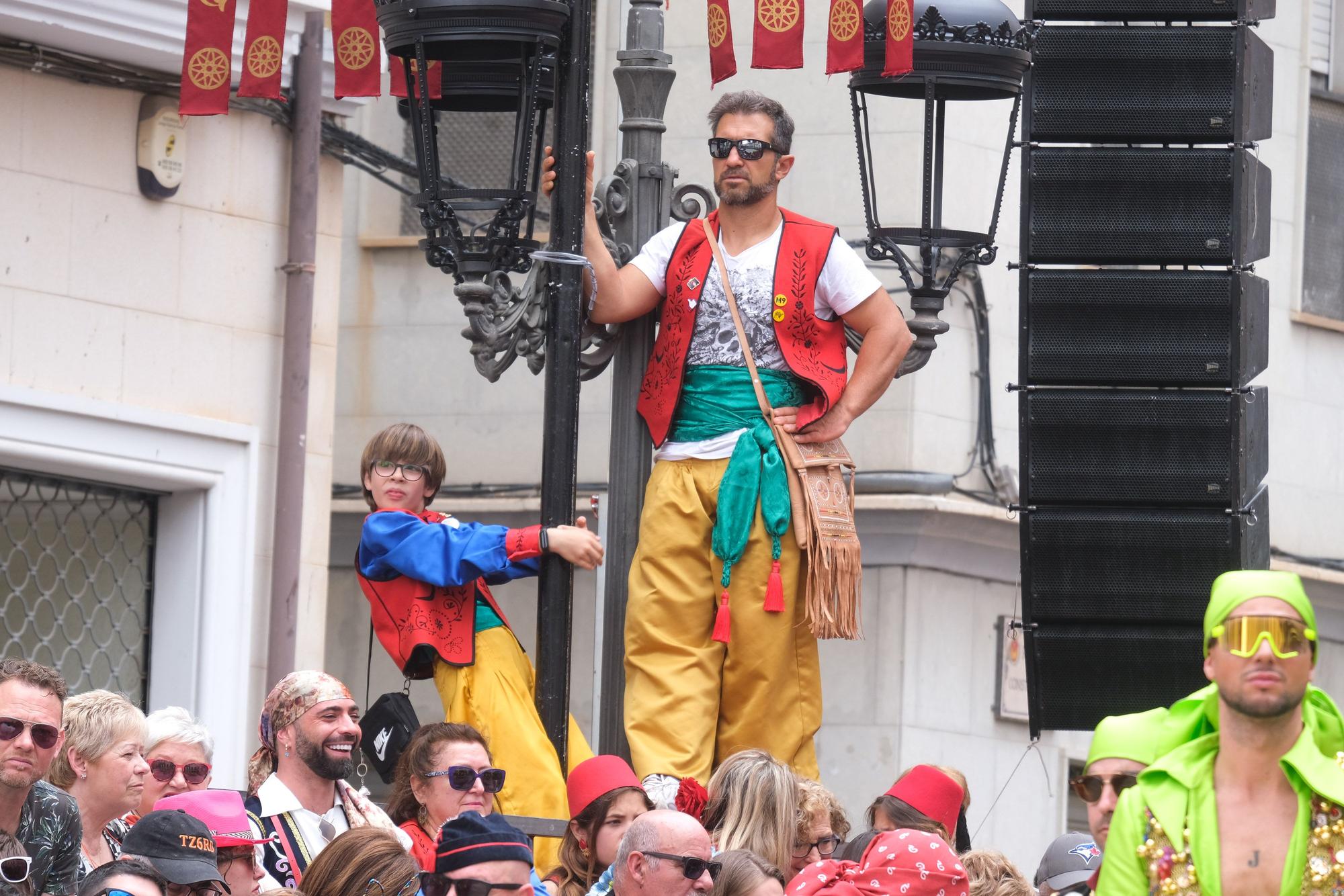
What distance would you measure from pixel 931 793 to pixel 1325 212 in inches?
355

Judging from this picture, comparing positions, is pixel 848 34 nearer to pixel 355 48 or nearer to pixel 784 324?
pixel 784 324

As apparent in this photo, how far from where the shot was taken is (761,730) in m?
8.24

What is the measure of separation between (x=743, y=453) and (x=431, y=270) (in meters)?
7.50

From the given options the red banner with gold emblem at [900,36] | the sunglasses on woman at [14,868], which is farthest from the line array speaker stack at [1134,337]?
the sunglasses on woman at [14,868]

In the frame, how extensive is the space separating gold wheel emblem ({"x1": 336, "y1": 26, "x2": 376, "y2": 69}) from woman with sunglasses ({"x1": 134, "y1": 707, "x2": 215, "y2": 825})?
1.91 meters

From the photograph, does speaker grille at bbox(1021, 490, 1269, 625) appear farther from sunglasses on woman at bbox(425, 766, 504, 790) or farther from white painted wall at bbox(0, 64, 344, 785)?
white painted wall at bbox(0, 64, 344, 785)

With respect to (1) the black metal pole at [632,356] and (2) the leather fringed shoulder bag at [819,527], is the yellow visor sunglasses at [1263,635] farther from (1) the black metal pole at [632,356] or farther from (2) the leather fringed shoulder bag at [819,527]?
(1) the black metal pole at [632,356]

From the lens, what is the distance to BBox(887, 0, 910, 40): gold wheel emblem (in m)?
8.21

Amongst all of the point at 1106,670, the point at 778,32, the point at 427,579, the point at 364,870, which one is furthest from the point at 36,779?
the point at 1106,670

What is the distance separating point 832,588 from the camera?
26.6 feet

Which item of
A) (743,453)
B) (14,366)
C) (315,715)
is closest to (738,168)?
(743,453)

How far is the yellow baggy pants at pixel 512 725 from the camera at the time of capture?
796 centimetres

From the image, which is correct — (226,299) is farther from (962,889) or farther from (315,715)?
(962,889)

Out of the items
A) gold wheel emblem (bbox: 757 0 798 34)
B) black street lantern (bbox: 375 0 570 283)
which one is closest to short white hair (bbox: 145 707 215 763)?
black street lantern (bbox: 375 0 570 283)
